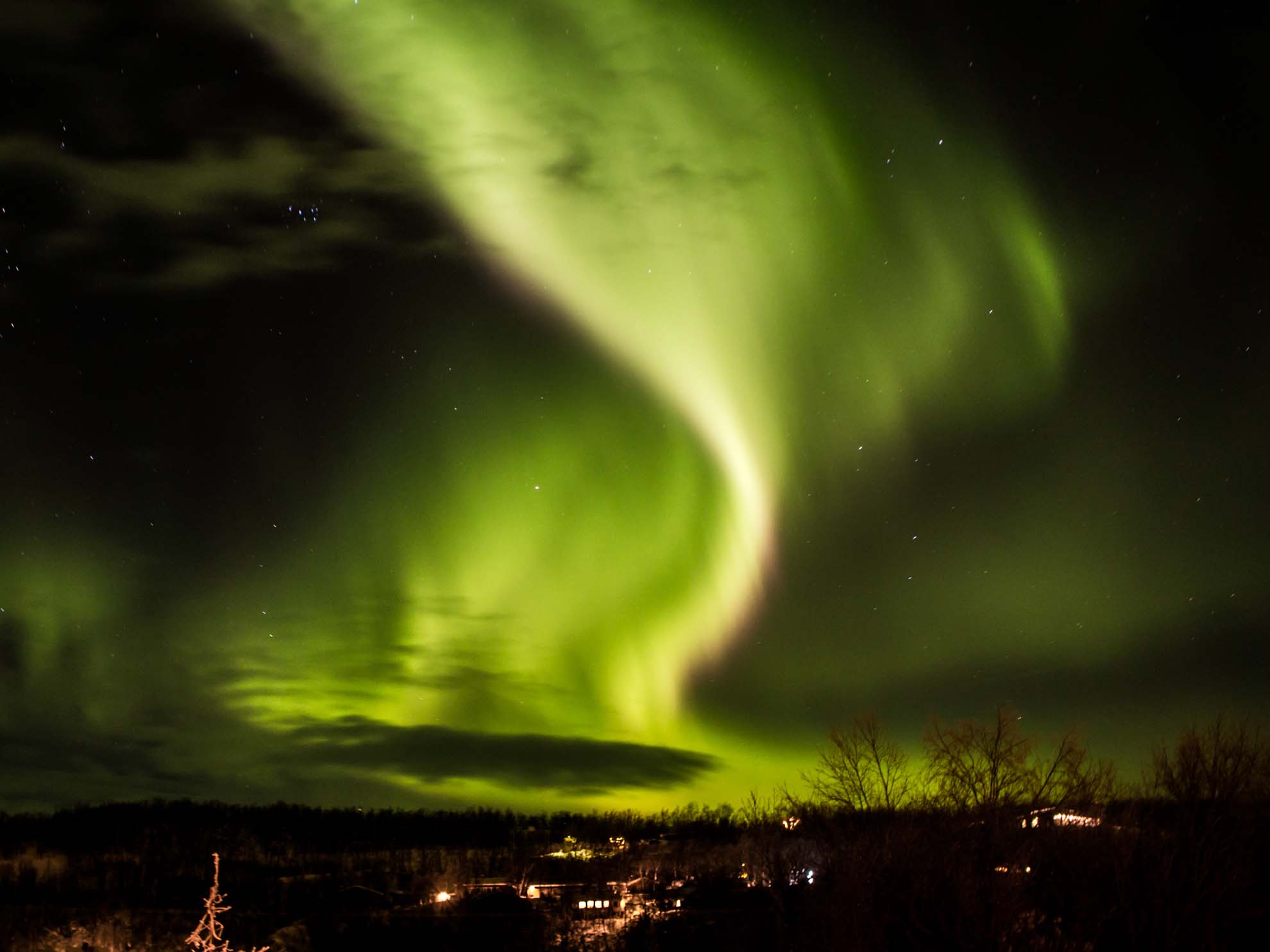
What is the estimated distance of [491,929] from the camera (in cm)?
5703

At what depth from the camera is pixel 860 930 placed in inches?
1431

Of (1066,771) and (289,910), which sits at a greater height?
(1066,771)

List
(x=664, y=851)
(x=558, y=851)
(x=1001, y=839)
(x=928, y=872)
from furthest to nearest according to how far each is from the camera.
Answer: (x=558, y=851) → (x=664, y=851) → (x=1001, y=839) → (x=928, y=872)

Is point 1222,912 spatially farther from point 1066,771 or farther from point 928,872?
point 1066,771

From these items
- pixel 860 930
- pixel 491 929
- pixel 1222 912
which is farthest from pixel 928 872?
pixel 491 929

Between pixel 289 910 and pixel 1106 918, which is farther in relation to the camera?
pixel 289 910

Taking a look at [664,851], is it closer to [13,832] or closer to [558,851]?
[558,851]

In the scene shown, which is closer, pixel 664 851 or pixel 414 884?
pixel 414 884

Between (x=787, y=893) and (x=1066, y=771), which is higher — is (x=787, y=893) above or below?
below

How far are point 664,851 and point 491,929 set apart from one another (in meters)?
37.6

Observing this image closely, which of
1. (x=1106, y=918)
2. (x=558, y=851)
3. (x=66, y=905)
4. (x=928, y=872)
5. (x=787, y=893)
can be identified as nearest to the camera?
(x=1106, y=918)

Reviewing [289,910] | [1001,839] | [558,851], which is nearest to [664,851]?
[558,851]

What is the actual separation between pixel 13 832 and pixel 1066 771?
317ft

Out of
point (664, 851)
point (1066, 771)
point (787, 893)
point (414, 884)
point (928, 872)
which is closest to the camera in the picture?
point (928, 872)
